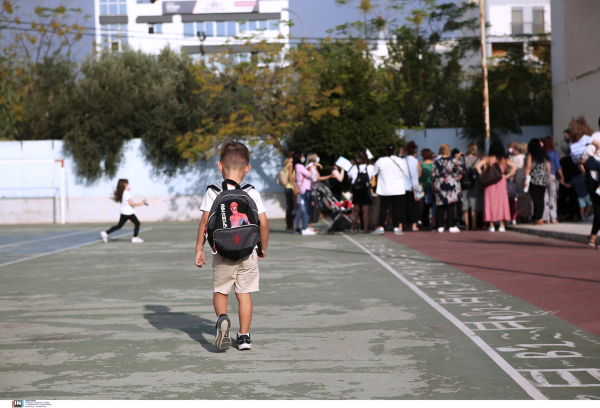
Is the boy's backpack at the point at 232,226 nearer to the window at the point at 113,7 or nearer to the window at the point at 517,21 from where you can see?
the window at the point at 517,21

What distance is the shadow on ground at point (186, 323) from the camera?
6790mm

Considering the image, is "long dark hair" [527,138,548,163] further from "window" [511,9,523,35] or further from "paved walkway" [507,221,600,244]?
"window" [511,9,523,35]

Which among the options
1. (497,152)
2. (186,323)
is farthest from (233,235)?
(497,152)

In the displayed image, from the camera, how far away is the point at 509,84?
117 feet

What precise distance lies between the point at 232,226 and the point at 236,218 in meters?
0.07

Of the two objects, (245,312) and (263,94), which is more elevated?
(263,94)

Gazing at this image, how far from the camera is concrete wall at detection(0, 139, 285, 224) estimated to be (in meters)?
31.4

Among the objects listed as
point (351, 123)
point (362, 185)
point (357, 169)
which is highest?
point (351, 123)

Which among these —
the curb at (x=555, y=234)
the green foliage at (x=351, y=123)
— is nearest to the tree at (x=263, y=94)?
the green foliage at (x=351, y=123)

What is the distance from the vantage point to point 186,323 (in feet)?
24.8

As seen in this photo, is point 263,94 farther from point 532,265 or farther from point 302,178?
point 532,265

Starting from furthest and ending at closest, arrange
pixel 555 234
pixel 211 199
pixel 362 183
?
pixel 362 183 → pixel 555 234 → pixel 211 199

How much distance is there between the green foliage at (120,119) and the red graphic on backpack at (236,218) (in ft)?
84.2

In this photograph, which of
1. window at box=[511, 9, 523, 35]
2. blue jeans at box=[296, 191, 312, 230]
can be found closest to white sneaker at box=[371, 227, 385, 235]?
blue jeans at box=[296, 191, 312, 230]
